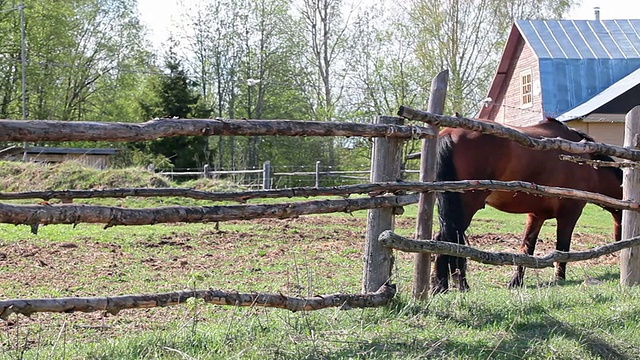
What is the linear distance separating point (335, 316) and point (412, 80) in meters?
32.4

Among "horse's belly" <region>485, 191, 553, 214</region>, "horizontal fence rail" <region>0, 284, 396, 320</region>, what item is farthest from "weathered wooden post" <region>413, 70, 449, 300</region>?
"horse's belly" <region>485, 191, 553, 214</region>

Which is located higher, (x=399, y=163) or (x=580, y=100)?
(x=580, y=100)

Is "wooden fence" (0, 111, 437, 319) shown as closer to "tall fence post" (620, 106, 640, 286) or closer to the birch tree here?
"tall fence post" (620, 106, 640, 286)

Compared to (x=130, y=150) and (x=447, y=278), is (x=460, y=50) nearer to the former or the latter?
(x=130, y=150)

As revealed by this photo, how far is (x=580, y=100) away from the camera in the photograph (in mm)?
27312

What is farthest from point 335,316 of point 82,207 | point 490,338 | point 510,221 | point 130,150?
point 130,150

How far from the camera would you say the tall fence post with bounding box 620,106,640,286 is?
20.4ft

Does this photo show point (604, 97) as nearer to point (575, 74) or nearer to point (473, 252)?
point (575, 74)

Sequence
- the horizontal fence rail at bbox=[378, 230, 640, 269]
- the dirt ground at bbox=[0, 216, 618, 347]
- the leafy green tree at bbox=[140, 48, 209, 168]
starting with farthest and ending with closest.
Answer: the leafy green tree at bbox=[140, 48, 209, 168], the dirt ground at bbox=[0, 216, 618, 347], the horizontal fence rail at bbox=[378, 230, 640, 269]

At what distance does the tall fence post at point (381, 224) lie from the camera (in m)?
4.53

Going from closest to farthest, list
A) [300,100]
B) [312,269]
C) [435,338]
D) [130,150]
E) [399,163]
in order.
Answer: [435,338]
[399,163]
[312,269]
[130,150]
[300,100]

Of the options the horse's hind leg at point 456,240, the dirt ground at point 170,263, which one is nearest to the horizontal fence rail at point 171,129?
the dirt ground at point 170,263

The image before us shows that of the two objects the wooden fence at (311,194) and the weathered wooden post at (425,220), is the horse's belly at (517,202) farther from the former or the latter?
the weathered wooden post at (425,220)

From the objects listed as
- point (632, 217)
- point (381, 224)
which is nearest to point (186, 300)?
point (381, 224)
